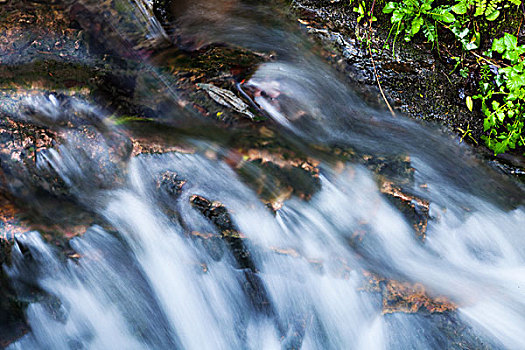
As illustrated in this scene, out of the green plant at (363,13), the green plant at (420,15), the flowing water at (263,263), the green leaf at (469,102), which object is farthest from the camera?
the green plant at (363,13)

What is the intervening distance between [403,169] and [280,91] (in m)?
1.31

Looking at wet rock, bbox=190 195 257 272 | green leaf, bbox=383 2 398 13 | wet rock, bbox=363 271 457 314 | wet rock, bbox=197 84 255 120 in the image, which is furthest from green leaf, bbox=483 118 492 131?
wet rock, bbox=190 195 257 272

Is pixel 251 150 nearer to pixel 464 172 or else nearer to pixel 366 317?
pixel 366 317

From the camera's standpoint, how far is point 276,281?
310cm

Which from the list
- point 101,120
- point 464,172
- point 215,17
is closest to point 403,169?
point 464,172

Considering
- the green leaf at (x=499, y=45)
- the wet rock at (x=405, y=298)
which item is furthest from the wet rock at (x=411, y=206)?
the green leaf at (x=499, y=45)

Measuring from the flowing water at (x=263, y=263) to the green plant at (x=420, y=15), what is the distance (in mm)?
1298

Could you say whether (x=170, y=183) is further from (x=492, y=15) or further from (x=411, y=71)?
(x=492, y=15)

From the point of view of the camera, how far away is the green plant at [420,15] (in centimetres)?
330

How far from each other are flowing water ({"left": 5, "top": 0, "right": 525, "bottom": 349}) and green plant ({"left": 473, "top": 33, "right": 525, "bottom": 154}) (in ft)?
1.40

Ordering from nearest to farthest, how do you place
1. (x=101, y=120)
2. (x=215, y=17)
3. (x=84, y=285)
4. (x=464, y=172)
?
(x=84, y=285)
(x=101, y=120)
(x=464, y=172)
(x=215, y=17)

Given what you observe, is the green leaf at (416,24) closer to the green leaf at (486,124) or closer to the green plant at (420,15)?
the green plant at (420,15)

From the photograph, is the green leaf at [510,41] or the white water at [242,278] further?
the green leaf at [510,41]

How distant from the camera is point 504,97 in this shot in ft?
11.0
